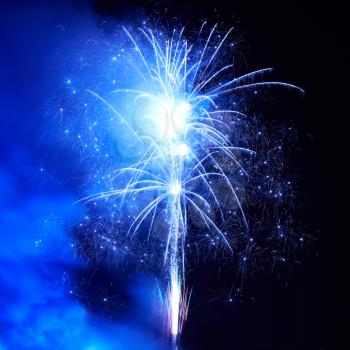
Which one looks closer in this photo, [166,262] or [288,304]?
[166,262]

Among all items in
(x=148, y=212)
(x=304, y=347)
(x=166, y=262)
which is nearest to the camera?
(x=148, y=212)

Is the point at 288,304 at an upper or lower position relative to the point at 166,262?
upper

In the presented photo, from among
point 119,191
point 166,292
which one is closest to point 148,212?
point 119,191

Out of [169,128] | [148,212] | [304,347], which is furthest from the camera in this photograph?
[304,347]

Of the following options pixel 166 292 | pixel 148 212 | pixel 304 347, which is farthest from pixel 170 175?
pixel 304 347

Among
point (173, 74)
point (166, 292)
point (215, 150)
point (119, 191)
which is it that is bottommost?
point (166, 292)

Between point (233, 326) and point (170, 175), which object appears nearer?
point (170, 175)

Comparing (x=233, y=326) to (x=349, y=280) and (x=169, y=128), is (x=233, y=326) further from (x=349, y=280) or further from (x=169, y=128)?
(x=169, y=128)

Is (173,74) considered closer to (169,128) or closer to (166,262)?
(169,128)

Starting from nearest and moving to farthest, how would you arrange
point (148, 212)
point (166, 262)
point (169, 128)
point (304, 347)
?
point (169, 128) → point (148, 212) → point (166, 262) → point (304, 347)
